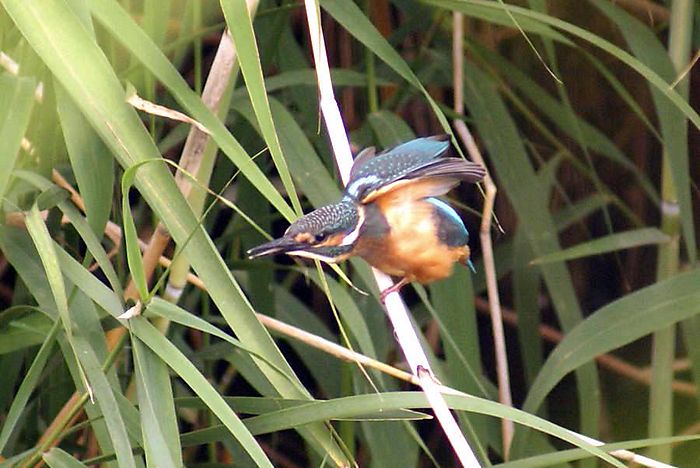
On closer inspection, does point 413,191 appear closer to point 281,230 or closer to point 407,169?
point 407,169

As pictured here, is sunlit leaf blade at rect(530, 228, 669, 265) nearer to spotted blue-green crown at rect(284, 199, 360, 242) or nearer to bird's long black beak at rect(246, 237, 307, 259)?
spotted blue-green crown at rect(284, 199, 360, 242)

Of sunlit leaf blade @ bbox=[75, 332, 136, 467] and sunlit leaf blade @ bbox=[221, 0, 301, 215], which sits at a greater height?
sunlit leaf blade @ bbox=[221, 0, 301, 215]

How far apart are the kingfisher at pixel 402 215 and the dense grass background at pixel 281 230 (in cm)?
6

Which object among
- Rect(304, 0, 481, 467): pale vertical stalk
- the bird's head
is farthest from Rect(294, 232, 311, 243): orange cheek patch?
Rect(304, 0, 481, 467): pale vertical stalk

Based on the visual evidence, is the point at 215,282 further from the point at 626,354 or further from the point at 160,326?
the point at 626,354

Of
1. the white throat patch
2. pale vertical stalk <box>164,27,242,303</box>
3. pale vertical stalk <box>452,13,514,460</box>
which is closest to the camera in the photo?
the white throat patch

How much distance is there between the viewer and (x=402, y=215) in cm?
95

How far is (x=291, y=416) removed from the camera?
877 millimetres

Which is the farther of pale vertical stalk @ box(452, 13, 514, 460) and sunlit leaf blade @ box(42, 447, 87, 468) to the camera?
pale vertical stalk @ box(452, 13, 514, 460)

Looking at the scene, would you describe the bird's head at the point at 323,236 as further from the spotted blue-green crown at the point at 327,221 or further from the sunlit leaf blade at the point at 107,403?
the sunlit leaf blade at the point at 107,403

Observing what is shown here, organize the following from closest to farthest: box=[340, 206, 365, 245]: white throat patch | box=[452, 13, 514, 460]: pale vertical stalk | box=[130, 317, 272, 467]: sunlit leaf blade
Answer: box=[130, 317, 272, 467]: sunlit leaf blade → box=[340, 206, 365, 245]: white throat patch → box=[452, 13, 514, 460]: pale vertical stalk

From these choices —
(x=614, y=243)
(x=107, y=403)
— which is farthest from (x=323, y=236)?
(x=614, y=243)

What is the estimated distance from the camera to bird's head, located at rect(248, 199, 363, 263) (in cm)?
79

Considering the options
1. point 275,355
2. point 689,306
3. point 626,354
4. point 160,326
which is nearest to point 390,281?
point 275,355
